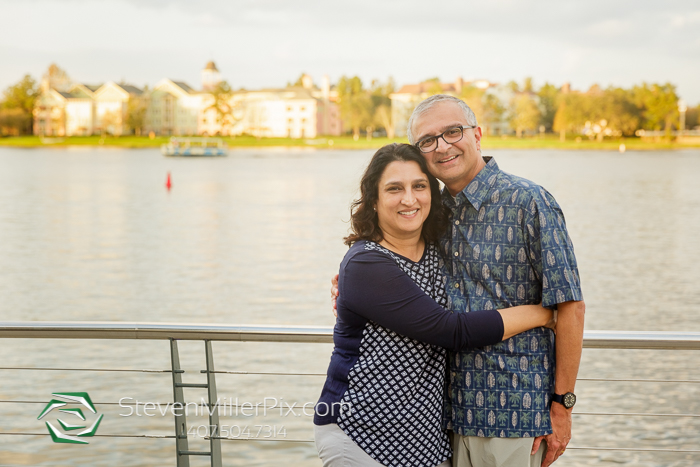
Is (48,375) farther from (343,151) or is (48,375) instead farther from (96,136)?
(96,136)

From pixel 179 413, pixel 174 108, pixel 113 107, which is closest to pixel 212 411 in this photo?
pixel 179 413

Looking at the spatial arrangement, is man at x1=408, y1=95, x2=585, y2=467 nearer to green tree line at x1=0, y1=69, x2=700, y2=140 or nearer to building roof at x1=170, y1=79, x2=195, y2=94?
green tree line at x1=0, y1=69, x2=700, y2=140

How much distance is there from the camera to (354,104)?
112 m

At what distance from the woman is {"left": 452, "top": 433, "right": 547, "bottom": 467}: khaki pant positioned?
0.08 metres

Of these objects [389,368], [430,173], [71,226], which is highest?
[430,173]

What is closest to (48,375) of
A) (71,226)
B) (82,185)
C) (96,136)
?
(71,226)

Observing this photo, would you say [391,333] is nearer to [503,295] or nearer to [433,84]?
[503,295]

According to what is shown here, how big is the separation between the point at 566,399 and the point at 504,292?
350 mm

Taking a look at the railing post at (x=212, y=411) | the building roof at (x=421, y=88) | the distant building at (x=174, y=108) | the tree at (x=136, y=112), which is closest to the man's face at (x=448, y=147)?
the railing post at (x=212, y=411)

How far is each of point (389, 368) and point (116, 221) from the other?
103 feet

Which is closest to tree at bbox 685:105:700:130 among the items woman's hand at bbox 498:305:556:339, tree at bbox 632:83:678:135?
tree at bbox 632:83:678:135

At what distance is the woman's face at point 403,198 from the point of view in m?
2.03

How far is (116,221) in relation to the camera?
3172 cm

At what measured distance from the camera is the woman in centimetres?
196
